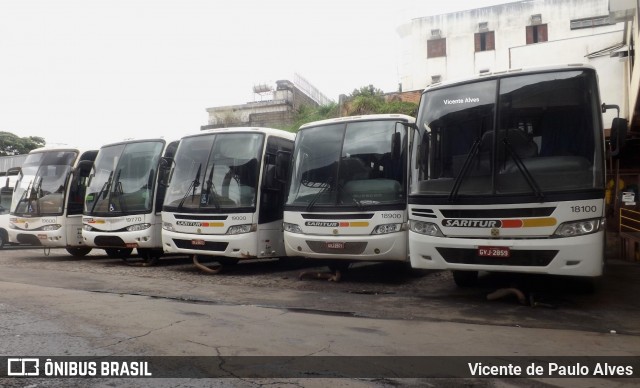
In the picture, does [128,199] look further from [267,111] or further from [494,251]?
[267,111]

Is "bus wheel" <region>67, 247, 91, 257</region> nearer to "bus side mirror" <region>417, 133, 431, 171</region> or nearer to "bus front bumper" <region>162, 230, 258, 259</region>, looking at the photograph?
"bus front bumper" <region>162, 230, 258, 259</region>

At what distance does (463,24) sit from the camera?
1350 inches

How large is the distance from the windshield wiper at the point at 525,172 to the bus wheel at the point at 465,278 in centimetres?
217

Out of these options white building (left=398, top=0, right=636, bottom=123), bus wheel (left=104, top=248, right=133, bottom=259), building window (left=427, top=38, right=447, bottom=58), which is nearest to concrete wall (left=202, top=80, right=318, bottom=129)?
white building (left=398, top=0, right=636, bottom=123)

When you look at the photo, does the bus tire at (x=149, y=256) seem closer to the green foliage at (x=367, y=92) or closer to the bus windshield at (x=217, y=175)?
the bus windshield at (x=217, y=175)

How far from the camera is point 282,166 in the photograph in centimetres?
938

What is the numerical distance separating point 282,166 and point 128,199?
12.3ft

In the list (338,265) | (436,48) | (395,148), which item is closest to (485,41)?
(436,48)

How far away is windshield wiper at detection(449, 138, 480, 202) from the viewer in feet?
20.4

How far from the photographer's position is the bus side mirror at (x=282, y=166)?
9.23 metres

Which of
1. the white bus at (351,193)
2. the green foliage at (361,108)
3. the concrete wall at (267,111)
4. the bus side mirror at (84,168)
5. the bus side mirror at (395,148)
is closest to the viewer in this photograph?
the white bus at (351,193)

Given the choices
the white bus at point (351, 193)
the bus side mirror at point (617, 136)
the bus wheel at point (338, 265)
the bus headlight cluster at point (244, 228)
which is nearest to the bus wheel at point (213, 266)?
the bus headlight cluster at point (244, 228)

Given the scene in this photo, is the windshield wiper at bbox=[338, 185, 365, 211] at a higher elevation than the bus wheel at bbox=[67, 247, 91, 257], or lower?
higher

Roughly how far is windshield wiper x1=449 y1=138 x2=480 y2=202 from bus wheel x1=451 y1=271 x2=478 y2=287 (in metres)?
1.82
